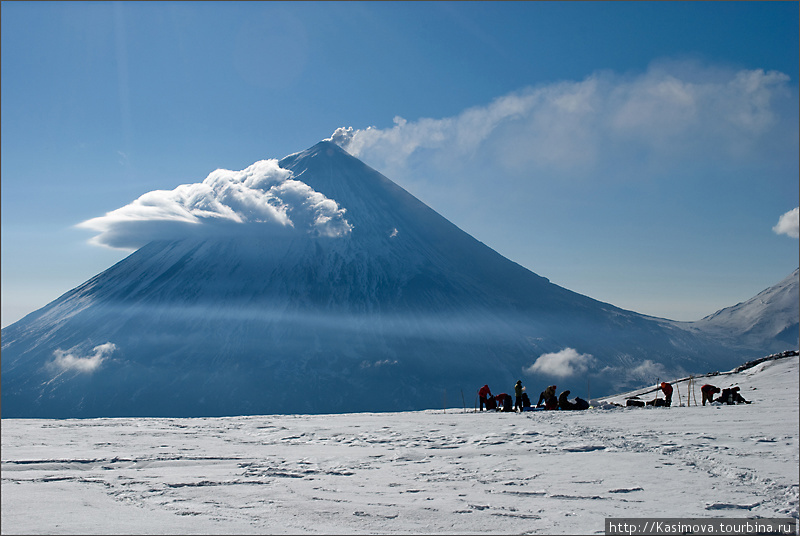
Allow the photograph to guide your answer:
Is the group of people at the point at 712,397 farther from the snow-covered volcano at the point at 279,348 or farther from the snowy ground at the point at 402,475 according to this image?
the snow-covered volcano at the point at 279,348

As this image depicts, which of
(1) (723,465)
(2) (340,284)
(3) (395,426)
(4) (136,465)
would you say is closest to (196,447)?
(4) (136,465)

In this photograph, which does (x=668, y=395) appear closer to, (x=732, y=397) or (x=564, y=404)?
(x=732, y=397)

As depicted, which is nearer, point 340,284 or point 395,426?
point 395,426

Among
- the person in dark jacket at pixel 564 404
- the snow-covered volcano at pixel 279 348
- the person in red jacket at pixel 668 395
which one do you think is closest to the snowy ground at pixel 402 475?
the person in red jacket at pixel 668 395

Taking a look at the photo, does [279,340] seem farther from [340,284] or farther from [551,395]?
[551,395]

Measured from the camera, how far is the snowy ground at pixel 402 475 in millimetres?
7840

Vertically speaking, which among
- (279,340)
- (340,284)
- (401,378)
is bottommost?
(401,378)

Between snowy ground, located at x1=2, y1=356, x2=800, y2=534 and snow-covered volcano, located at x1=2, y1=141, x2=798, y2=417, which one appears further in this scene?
snow-covered volcano, located at x1=2, y1=141, x2=798, y2=417

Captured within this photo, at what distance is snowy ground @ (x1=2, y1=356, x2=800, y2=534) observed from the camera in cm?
784

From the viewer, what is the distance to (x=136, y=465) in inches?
459

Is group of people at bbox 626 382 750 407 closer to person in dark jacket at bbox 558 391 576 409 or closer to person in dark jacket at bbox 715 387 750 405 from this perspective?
person in dark jacket at bbox 715 387 750 405

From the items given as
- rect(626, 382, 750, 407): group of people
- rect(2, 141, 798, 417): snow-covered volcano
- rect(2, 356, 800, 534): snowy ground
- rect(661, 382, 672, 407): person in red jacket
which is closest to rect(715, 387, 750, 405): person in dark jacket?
rect(626, 382, 750, 407): group of people

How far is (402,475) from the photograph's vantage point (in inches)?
429

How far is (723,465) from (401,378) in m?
166
